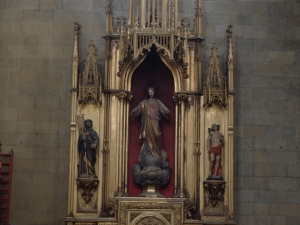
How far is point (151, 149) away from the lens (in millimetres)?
18156

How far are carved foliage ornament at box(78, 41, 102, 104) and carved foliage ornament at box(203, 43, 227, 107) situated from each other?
2705 mm

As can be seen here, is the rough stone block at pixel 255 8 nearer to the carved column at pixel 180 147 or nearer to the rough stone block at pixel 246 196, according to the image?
the carved column at pixel 180 147

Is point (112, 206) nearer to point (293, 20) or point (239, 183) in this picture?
point (239, 183)

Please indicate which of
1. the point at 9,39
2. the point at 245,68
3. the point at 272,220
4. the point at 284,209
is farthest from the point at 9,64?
the point at 284,209

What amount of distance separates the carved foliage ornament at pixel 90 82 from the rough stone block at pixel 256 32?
4.13 m

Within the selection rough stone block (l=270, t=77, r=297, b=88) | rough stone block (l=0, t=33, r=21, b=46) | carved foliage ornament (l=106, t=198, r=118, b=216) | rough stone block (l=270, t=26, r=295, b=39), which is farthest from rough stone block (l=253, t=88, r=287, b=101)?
rough stone block (l=0, t=33, r=21, b=46)

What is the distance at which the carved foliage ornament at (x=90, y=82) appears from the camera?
18344 millimetres

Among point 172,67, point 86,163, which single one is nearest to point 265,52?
point 172,67

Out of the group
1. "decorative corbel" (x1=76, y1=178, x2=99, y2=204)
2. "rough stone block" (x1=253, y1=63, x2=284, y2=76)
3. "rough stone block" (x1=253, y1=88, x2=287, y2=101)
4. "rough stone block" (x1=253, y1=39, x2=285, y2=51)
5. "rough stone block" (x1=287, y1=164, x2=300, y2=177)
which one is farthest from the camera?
"rough stone block" (x1=253, y1=39, x2=285, y2=51)

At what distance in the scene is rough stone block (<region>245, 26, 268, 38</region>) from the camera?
19.4 m

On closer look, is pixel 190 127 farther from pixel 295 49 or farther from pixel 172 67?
pixel 295 49

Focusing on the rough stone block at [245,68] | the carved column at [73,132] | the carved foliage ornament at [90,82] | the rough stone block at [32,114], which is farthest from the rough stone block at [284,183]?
the rough stone block at [32,114]

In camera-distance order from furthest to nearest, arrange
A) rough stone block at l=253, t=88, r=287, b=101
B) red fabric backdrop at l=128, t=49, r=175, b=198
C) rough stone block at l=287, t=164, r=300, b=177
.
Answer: rough stone block at l=253, t=88, r=287, b=101
rough stone block at l=287, t=164, r=300, b=177
red fabric backdrop at l=128, t=49, r=175, b=198

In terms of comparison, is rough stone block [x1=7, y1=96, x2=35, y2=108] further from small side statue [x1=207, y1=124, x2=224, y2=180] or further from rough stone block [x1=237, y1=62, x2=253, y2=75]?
rough stone block [x1=237, y1=62, x2=253, y2=75]
